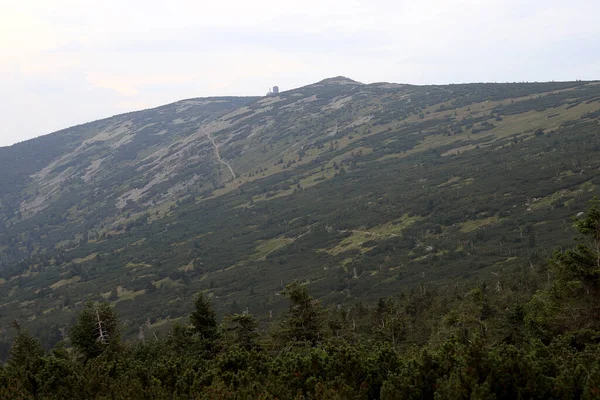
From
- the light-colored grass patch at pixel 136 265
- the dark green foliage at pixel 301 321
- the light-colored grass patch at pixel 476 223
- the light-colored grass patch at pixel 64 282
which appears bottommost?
the light-colored grass patch at pixel 64 282

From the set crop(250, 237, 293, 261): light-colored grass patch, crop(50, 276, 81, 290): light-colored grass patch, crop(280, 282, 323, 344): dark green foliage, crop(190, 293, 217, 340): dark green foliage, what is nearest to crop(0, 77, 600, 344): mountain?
crop(50, 276, 81, 290): light-colored grass patch

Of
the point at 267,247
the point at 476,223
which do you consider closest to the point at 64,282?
the point at 267,247

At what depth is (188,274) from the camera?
106000mm

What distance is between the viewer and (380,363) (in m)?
16.7

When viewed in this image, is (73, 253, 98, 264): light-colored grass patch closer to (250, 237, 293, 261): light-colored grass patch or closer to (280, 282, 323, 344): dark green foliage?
(250, 237, 293, 261): light-colored grass patch

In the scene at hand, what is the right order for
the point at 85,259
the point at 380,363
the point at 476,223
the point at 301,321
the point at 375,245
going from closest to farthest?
1. the point at 380,363
2. the point at 301,321
3. the point at 476,223
4. the point at 375,245
5. the point at 85,259

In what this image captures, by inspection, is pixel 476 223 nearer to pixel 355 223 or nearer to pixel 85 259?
pixel 355 223

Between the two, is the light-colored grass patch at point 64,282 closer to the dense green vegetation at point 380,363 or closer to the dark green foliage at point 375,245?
the dark green foliage at point 375,245

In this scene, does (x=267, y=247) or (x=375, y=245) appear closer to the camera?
(x=375, y=245)

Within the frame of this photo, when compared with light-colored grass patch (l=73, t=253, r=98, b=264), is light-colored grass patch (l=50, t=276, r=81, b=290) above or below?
below

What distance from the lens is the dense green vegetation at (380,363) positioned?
1273 cm

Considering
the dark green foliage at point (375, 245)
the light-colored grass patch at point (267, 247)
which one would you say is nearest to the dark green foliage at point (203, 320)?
the dark green foliage at point (375, 245)

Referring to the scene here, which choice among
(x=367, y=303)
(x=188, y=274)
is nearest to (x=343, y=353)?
(x=367, y=303)

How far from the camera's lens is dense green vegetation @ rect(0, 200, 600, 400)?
1273cm
